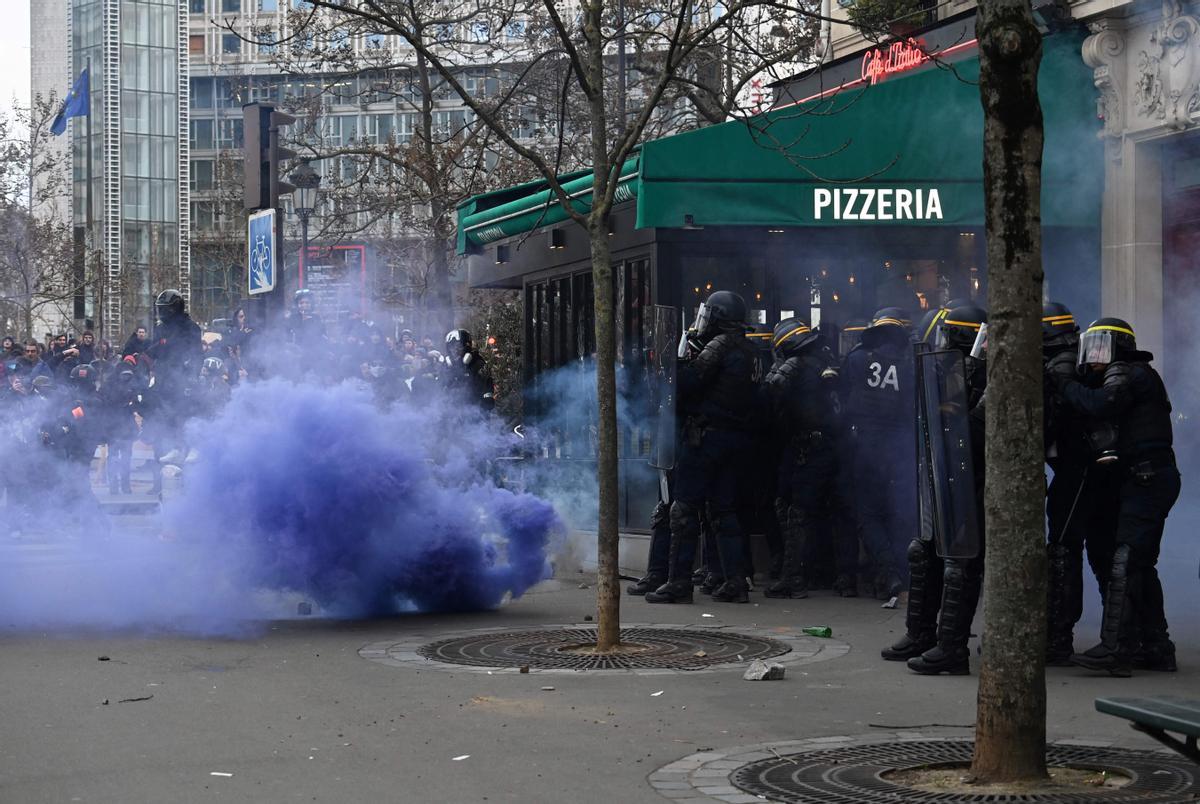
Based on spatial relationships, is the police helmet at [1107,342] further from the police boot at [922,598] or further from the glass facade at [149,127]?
the glass facade at [149,127]

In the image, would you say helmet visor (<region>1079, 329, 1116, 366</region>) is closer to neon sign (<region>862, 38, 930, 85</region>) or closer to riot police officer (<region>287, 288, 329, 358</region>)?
riot police officer (<region>287, 288, 329, 358</region>)

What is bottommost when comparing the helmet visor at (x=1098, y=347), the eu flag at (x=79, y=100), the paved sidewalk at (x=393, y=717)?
the paved sidewalk at (x=393, y=717)

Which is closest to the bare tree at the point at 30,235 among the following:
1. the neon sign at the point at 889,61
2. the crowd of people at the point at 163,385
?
the crowd of people at the point at 163,385

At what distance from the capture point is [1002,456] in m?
5.49

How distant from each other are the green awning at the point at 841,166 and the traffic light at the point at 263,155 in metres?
2.99

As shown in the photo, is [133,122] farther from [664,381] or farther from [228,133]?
[664,381]

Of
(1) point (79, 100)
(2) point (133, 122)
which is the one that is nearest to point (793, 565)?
(1) point (79, 100)

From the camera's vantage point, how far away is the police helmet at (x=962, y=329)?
831cm

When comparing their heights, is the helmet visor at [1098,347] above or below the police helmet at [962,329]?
below

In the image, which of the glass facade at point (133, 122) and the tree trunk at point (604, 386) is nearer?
the tree trunk at point (604, 386)

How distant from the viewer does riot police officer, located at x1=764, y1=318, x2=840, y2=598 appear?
440 inches

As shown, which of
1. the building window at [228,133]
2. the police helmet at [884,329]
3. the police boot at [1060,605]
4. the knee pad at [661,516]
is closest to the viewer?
the police boot at [1060,605]

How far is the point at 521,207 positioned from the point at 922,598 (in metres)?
7.19

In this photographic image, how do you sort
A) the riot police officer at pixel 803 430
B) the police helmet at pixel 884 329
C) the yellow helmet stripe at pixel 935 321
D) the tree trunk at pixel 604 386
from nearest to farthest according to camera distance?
1. the yellow helmet stripe at pixel 935 321
2. the tree trunk at pixel 604 386
3. the police helmet at pixel 884 329
4. the riot police officer at pixel 803 430
